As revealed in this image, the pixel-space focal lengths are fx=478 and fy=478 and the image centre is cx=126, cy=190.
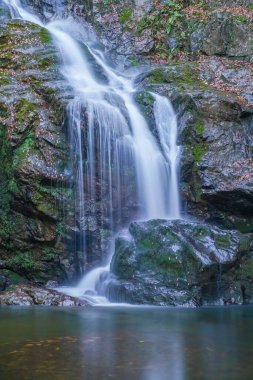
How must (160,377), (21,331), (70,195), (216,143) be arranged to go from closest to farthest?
1. (160,377)
2. (21,331)
3. (70,195)
4. (216,143)

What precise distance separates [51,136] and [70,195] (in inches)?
60.0

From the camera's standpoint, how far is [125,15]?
1905 centimetres

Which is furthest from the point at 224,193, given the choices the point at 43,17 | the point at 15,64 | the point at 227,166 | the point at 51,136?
the point at 43,17

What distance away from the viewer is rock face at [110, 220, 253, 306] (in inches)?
355

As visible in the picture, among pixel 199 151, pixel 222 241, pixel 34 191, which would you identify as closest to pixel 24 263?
pixel 34 191

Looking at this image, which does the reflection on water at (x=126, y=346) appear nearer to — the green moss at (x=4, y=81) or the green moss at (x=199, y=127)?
the green moss at (x=199, y=127)

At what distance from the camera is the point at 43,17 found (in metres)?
18.5

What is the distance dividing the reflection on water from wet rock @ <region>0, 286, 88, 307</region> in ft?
5.22

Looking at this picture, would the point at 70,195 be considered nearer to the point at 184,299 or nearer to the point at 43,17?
the point at 184,299

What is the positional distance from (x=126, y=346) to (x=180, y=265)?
4.57m

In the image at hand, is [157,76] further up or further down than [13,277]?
further up

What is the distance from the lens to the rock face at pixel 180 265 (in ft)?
29.6

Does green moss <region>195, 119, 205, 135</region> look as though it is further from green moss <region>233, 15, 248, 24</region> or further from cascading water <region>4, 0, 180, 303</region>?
green moss <region>233, 15, 248, 24</region>

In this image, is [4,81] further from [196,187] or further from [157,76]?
[196,187]
